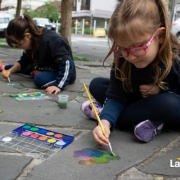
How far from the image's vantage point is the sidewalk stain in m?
1.16

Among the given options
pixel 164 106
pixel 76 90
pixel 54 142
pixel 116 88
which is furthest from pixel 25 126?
pixel 76 90

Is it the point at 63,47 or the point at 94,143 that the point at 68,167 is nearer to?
the point at 94,143

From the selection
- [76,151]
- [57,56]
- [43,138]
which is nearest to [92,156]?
[76,151]

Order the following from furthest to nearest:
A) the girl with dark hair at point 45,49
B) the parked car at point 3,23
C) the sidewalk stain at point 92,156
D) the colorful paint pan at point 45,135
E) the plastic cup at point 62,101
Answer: the parked car at point 3,23, the girl with dark hair at point 45,49, the plastic cup at point 62,101, the colorful paint pan at point 45,135, the sidewalk stain at point 92,156

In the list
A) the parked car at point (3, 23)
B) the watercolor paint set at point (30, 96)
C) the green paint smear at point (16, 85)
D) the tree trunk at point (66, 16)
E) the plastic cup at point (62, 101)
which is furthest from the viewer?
the parked car at point (3, 23)

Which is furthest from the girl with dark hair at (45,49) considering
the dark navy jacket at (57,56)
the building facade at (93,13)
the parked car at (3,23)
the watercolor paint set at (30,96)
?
the building facade at (93,13)

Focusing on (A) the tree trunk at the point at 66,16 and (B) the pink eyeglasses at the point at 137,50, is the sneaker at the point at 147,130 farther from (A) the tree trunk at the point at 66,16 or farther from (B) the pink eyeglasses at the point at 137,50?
(A) the tree trunk at the point at 66,16

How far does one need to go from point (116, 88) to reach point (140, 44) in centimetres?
38

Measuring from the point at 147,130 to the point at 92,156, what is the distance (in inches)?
13.6

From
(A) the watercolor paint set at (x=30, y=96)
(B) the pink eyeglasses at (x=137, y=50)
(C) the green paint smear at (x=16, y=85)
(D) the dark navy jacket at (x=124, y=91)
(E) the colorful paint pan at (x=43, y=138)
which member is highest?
(B) the pink eyeglasses at (x=137, y=50)

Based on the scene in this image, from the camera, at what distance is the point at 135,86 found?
1.49 metres

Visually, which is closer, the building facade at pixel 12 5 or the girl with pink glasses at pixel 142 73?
the girl with pink glasses at pixel 142 73

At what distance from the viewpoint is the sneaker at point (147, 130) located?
1374 mm

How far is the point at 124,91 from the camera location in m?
1.53
